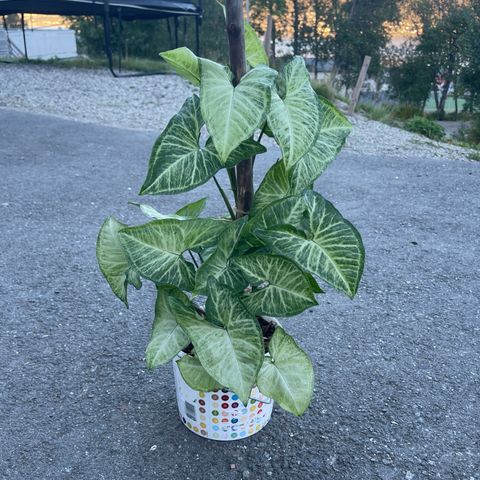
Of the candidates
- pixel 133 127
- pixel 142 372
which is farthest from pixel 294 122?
pixel 133 127

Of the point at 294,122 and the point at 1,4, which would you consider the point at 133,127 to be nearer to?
the point at 1,4

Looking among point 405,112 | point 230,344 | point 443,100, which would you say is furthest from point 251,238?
point 443,100

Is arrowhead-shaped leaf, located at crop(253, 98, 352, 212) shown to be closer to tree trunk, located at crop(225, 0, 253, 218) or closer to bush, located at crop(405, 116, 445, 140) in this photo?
tree trunk, located at crop(225, 0, 253, 218)

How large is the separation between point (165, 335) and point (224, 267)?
0.84ft

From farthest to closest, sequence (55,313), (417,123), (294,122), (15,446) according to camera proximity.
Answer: (417,123) → (55,313) → (15,446) → (294,122)

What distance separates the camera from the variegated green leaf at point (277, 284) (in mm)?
1195

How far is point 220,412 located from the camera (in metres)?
1.49

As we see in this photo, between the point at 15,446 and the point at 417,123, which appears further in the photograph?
the point at 417,123

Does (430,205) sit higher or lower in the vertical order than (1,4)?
lower

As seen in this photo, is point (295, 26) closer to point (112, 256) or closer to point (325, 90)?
point (325, 90)

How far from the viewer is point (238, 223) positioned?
1.24 meters

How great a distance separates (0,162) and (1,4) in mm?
5299

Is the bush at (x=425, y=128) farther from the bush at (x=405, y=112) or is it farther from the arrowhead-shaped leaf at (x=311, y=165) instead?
the arrowhead-shaped leaf at (x=311, y=165)

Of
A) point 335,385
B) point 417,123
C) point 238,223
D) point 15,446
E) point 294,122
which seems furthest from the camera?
point 417,123
